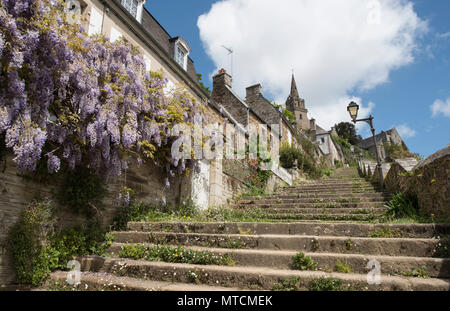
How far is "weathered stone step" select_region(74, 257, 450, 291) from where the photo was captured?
250cm

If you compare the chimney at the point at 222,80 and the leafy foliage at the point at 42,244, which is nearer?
the leafy foliage at the point at 42,244

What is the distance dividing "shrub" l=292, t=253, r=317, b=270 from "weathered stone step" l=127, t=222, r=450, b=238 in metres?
0.99

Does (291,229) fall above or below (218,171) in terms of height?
below

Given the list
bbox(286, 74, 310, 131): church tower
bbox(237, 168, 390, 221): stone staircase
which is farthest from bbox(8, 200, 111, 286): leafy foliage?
bbox(286, 74, 310, 131): church tower

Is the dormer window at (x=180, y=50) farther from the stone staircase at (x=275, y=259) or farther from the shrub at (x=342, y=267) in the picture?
the shrub at (x=342, y=267)

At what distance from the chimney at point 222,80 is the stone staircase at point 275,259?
12.3 m

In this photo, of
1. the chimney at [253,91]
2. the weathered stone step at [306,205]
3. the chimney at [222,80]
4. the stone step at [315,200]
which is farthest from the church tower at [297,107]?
the weathered stone step at [306,205]

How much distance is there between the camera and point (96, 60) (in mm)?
4332

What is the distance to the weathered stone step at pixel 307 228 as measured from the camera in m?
3.49

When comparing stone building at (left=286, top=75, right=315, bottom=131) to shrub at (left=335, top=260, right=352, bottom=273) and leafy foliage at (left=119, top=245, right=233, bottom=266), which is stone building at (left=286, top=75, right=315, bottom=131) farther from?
shrub at (left=335, top=260, right=352, bottom=273)

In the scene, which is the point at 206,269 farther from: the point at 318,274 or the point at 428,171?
the point at 428,171

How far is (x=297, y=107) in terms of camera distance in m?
49.3
